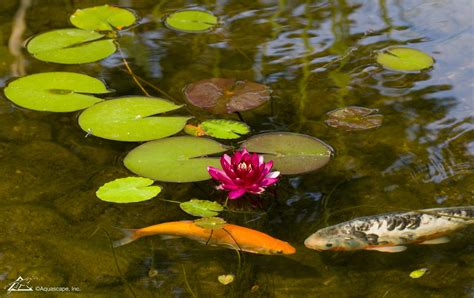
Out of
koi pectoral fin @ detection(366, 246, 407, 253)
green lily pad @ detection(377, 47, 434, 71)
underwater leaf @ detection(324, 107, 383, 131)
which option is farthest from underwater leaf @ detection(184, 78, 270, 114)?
koi pectoral fin @ detection(366, 246, 407, 253)

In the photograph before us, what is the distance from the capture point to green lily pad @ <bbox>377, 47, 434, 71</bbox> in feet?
9.55

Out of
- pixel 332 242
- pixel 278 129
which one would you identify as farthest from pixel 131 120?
pixel 332 242

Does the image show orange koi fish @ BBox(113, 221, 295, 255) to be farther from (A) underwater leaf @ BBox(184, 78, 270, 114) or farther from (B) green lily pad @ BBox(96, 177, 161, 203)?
(A) underwater leaf @ BBox(184, 78, 270, 114)

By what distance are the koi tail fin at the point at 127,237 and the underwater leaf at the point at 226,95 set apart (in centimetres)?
71

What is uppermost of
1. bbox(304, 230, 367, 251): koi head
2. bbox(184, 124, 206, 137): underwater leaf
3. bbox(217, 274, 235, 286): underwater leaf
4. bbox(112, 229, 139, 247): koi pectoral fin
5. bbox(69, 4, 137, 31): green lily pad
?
bbox(69, 4, 137, 31): green lily pad

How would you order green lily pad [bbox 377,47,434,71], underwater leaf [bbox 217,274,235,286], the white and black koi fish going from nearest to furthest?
underwater leaf [bbox 217,274,235,286], the white and black koi fish, green lily pad [bbox 377,47,434,71]

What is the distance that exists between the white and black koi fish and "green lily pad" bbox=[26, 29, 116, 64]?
1.46 m

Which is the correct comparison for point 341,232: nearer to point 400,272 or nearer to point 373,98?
point 400,272

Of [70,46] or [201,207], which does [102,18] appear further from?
[201,207]

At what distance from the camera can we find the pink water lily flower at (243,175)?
6.86ft

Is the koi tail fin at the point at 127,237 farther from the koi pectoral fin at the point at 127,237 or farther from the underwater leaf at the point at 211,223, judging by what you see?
the underwater leaf at the point at 211,223

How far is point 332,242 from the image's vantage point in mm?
1938

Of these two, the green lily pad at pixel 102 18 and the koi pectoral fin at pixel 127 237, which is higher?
the green lily pad at pixel 102 18

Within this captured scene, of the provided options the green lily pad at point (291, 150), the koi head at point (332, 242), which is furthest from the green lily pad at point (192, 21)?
the koi head at point (332, 242)
